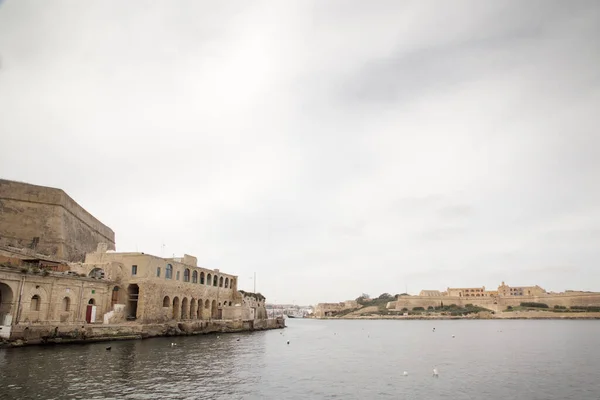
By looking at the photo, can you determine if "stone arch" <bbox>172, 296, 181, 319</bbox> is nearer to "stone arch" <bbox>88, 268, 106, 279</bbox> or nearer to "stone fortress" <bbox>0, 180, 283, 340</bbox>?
"stone fortress" <bbox>0, 180, 283, 340</bbox>

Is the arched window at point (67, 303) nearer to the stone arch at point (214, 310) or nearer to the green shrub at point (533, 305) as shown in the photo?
the stone arch at point (214, 310)

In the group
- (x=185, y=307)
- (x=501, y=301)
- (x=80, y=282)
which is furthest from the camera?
(x=501, y=301)

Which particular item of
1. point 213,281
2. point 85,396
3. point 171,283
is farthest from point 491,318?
point 85,396

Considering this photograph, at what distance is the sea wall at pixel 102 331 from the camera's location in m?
27.8

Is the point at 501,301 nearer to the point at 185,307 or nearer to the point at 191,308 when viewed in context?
the point at 191,308

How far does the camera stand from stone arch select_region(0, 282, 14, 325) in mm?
28469

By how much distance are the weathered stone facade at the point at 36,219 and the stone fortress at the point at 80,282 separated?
0.09 metres

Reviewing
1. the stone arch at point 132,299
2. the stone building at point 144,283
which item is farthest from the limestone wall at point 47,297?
the stone arch at point 132,299

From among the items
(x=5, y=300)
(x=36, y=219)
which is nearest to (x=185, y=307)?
(x=36, y=219)

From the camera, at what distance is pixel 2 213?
145 ft

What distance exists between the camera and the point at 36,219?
150 ft

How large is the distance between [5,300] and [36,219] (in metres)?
19.8

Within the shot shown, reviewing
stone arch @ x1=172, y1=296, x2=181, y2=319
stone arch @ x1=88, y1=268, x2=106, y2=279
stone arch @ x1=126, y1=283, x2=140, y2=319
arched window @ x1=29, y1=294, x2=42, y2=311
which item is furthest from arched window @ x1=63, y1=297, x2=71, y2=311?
stone arch @ x1=172, y1=296, x2=181, y2=319

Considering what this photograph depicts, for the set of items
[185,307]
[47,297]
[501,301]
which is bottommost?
[185,307]
